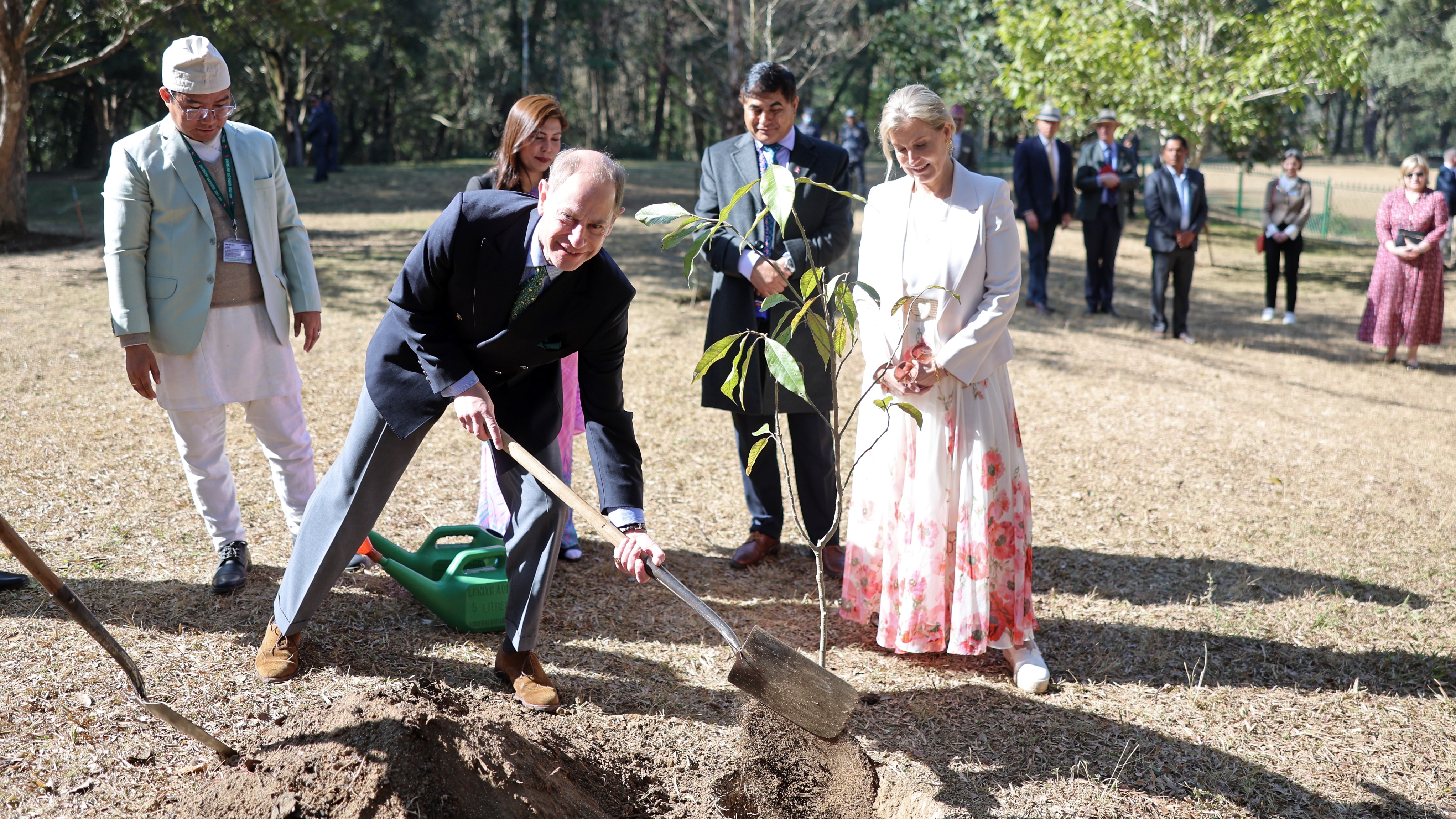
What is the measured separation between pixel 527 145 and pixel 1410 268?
25.7ft

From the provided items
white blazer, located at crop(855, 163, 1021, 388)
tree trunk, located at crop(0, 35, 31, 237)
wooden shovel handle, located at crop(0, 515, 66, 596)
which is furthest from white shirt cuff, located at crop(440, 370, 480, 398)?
tree trunk, located at crop(0, 35, 31, 237)

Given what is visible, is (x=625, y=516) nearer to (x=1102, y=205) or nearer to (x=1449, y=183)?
(x=1102, y=205)

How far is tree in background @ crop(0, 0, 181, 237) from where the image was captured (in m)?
9.86

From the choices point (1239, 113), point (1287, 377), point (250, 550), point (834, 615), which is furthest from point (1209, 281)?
→ point (250, 550)

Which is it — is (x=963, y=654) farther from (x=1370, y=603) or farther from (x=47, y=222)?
(x=47, y=222)

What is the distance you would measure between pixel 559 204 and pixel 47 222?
45.1 feet

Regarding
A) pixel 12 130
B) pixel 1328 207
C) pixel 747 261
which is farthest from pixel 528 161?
pixel 1328 207

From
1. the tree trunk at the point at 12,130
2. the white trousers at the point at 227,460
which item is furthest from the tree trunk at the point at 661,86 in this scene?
the white trousers at the point at 227,460

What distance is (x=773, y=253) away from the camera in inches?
154

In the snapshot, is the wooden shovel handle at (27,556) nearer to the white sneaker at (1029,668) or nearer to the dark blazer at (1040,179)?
the white sneaker at (1029,668)

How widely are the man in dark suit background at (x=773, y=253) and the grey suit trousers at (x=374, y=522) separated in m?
→ 1.04

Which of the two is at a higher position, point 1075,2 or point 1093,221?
point 1075,2

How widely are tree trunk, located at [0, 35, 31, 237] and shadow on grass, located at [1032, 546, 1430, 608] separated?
35.6 ft

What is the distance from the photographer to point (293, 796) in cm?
234
